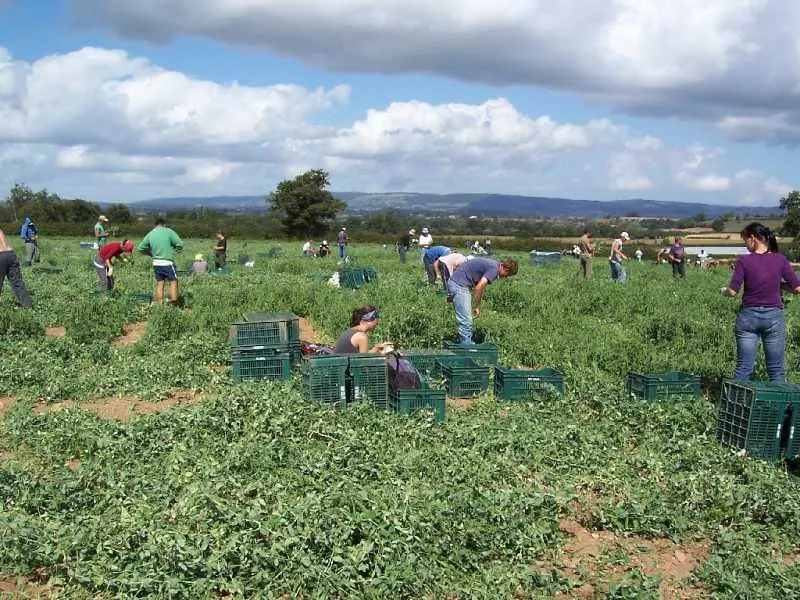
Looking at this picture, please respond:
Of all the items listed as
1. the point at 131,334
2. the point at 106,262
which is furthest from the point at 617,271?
the point at 131,334

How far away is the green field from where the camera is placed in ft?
A: 15.1

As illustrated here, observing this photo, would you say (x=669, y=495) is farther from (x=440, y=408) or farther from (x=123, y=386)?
(x=123, y=386)

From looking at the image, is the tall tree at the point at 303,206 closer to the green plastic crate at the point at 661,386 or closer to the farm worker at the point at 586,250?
the farm worker at the point at 586,250

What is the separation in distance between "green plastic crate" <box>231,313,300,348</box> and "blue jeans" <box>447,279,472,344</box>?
2.38 m

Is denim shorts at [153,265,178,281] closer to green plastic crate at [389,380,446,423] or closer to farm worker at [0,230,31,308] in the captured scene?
farm worker at [0,230,31,308]

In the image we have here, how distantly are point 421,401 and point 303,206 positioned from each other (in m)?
62.8

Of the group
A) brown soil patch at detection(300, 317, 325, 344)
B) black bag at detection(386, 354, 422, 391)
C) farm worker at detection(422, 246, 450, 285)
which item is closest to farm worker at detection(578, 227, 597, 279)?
farm worker at detection(422, 246, 450, 285)

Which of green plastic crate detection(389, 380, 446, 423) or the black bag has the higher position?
the black bag

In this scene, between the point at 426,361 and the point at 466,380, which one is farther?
the point at 426,361

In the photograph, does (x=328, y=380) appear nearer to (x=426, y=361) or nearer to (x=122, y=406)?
(x=426, y=361)

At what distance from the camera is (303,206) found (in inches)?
2714

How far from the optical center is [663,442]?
7039 millimetres

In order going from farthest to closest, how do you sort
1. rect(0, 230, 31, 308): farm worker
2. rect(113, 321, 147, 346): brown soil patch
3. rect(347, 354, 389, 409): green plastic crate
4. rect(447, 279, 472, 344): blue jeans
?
1. rect(0, 230, 31, 308): farm worker
2. rect(113, 321, 147, 346): brown soil patch
3. rect(447, 279, 472, 344): blue jeans
4. rect(347, 354, 389, 409): green plastic crate

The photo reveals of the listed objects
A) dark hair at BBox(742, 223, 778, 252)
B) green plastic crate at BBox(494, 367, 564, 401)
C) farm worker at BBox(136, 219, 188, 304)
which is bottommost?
green plastic crate at BBox(494, 367, 564, 401)
